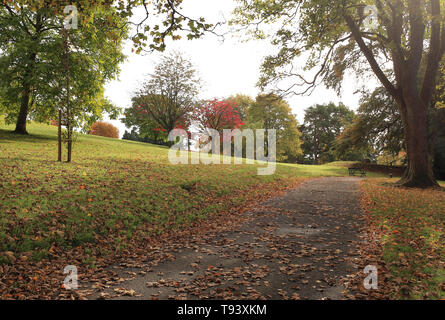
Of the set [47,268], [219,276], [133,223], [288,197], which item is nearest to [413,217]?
[288,197]

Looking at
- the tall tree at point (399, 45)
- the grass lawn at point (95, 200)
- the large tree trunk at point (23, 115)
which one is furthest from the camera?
the large tree trunk at point (23, 115)

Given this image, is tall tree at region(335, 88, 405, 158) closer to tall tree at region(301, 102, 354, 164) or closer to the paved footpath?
the paved footpath

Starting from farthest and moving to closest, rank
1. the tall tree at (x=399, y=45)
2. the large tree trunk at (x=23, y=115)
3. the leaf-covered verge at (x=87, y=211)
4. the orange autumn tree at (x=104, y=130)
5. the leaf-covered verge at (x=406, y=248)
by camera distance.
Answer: the orange autumn tree at (x=104, y=130), the large tree trunk at (x=23, y=115), the tall tree at (x=399, y=45), the leaf-covered verge at (x=87, y=211), the leaf-covered verge at (x=406, y=248)

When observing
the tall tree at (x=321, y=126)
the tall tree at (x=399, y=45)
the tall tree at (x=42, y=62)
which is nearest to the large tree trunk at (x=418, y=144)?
the tall tree at (x=399, y=45)

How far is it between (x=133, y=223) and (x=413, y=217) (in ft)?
30.7

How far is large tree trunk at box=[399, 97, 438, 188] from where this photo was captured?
16.8m

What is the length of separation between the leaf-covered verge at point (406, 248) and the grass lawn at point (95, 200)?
5.42 meters

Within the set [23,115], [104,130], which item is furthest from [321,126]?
[23,115]

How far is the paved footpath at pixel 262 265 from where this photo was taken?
4.71 metres

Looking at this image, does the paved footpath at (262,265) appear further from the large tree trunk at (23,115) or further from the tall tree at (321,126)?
the tall tree at (321,126)

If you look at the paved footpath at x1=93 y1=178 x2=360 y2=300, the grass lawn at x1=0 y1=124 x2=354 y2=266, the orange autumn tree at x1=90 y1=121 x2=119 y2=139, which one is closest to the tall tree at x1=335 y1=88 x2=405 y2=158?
the grass lawn at x1=0 y1=124 x2=354 y2=266

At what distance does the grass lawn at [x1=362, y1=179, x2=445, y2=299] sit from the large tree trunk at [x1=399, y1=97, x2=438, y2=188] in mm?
4004

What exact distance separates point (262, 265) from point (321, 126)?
2579 inches

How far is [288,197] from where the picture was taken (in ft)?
46.3
